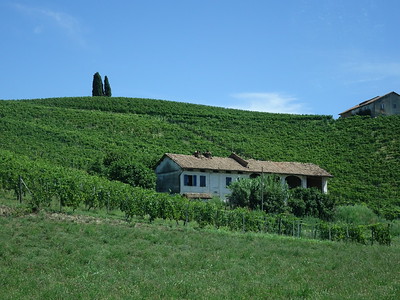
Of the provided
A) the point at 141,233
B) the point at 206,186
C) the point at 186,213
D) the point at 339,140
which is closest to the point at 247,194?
the point at 206,186

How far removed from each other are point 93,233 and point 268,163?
38.2 metres

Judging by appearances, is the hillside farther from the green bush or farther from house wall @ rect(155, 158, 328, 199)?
the green bush

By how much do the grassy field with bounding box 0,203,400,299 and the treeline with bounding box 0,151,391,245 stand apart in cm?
308

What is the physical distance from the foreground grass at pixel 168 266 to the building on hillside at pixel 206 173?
2244 centimetres

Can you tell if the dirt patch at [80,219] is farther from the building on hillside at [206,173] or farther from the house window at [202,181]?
the house window at [202,181]

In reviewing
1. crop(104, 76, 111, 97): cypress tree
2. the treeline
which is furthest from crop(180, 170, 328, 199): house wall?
crop(104, 76, 111, 97): cypress tree

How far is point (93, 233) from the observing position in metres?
21.9

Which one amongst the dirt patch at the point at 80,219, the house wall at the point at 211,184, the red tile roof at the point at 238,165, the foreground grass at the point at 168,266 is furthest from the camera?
the red tile roof at the point at 238,165

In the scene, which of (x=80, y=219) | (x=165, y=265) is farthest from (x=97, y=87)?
(x=165, y=265)

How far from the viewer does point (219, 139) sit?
84.4 meters

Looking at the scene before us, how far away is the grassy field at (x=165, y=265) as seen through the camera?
515 inches

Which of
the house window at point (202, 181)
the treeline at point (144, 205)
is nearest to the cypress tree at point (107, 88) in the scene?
the house window at point (202, 181)

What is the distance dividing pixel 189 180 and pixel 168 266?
31.9m

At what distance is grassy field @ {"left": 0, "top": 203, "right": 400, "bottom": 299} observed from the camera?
13.1 m
